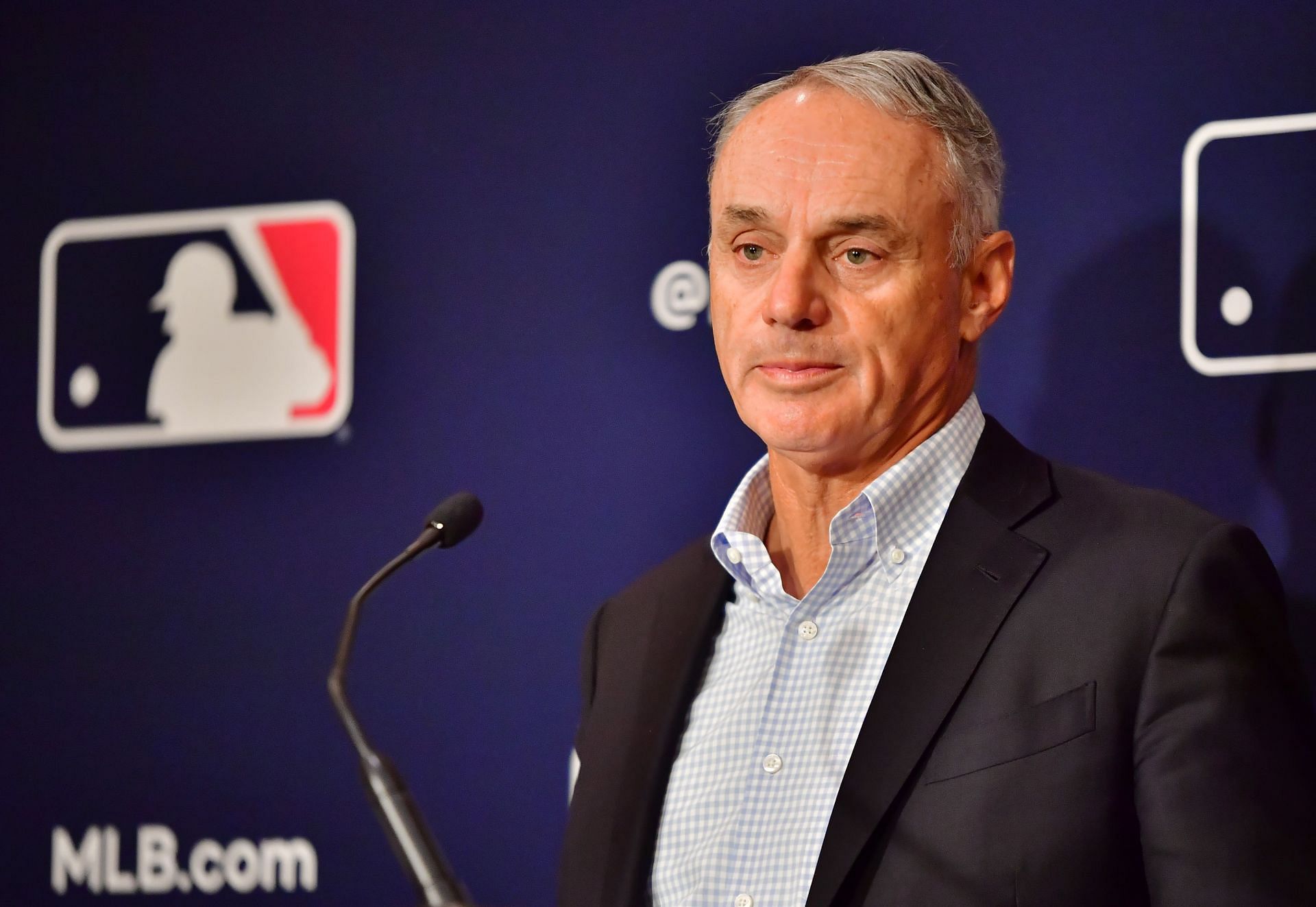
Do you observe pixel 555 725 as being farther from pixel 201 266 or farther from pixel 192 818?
pixel 201 266

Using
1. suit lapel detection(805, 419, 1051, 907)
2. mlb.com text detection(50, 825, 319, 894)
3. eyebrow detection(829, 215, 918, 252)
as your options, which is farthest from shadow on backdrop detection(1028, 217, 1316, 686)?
mlb.com text detection(50, 825, 319, 894)

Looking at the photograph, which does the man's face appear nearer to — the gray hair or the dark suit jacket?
the gray hair

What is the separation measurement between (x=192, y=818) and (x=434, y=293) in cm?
115

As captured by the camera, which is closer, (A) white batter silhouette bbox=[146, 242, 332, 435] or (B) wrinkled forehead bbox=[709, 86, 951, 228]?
(B) wrinkled forehead bbox=[709, 86, 951, 228]

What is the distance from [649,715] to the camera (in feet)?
7.59

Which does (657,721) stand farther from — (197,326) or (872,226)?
(197,326)

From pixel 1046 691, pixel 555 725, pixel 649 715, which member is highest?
pixel 1046 691

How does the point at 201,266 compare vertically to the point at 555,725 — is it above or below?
above

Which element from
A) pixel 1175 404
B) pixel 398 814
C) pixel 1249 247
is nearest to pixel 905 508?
pixel 1175 404

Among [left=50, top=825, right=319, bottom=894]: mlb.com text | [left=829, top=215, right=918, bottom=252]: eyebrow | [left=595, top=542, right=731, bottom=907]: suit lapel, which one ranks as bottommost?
[left=50, top=825, right=319, bottom=894]: mlb.com text

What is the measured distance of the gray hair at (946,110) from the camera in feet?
7.28

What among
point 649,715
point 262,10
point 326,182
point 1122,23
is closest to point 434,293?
point 326,182

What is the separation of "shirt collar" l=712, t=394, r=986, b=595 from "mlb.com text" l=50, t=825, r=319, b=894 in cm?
127

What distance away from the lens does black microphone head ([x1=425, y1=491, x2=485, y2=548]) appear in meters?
1.97
